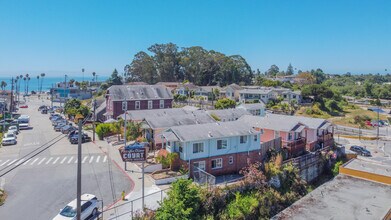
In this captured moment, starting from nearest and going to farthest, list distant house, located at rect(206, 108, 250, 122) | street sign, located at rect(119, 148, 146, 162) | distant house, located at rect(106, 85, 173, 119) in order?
street sign, located at rect(119, 148, 146, 162)
distant house, located at rect(206, 108, 250, 122)
distant house, located at rect(106, 85, 173, 119)

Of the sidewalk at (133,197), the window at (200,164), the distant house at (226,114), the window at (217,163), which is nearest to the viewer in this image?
the sidewalk at (133,197)

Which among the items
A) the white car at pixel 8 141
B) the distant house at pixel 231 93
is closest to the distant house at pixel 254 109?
the distant house at pixel 231 93

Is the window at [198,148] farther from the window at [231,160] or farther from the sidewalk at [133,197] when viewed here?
the sidewalk at [133,197]

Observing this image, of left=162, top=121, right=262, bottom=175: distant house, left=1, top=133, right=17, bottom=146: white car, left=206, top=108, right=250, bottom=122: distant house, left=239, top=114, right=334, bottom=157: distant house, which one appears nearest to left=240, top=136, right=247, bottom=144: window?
left=162, top=121, right=262, bottom=175: distant house

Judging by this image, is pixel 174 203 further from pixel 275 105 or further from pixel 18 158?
pixel 275 105

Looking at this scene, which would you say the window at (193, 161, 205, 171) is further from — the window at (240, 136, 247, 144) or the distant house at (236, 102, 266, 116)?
the distant house at (236, 102, 266, 116)

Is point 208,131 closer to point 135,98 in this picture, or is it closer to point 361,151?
point 361,151
